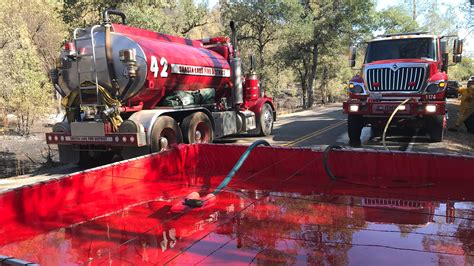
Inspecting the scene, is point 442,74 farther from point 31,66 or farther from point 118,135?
point 31,66

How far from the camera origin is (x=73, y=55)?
8344mm

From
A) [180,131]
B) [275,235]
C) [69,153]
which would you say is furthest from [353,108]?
[69,153]

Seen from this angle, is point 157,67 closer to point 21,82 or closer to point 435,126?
point 435,126

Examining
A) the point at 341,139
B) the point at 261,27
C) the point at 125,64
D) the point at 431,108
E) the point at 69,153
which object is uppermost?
the point at 261,27

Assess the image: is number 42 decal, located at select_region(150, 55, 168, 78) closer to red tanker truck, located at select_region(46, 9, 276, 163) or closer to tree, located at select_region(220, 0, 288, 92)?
red tanker truck, located at select_region(46, 9, 276, 163)

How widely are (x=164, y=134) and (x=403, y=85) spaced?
592 centimetres

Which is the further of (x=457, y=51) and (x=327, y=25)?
(x=327, y=25)

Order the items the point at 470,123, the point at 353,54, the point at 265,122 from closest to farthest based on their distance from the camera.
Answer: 1. the point at 353,54
2. the point at 470,123
3. the point at 265,122

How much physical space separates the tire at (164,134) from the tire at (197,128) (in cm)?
30

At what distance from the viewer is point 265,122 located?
12.9 meters

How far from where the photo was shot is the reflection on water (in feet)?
11.2

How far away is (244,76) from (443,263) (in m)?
10.2

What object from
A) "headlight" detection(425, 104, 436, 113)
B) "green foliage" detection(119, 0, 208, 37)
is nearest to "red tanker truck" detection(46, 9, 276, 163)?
"headlight" detection(425, 104, 436, 113)

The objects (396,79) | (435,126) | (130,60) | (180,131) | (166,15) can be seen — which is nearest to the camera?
(130,60)
